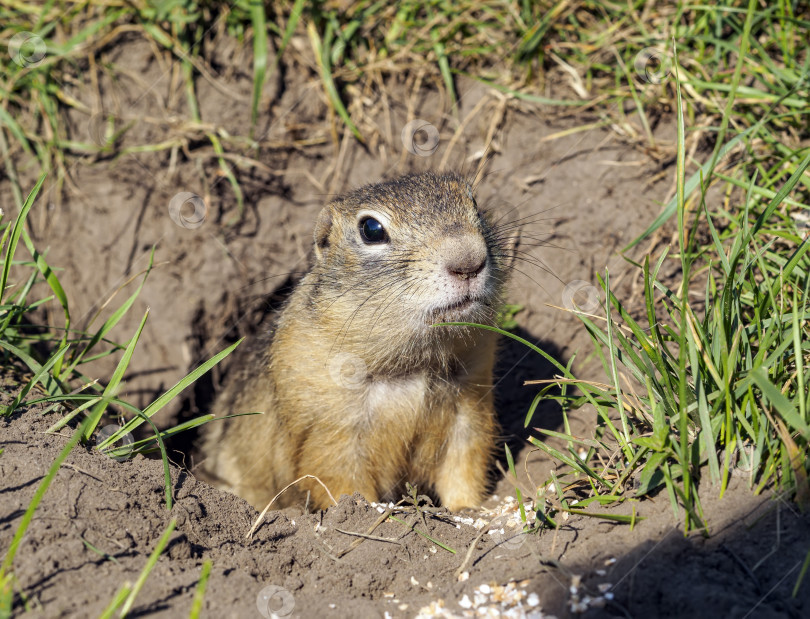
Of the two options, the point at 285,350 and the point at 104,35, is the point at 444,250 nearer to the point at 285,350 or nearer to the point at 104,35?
the point at 285,350

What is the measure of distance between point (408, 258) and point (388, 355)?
1.95 ft

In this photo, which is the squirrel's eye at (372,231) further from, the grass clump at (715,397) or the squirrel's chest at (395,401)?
the grass clump at (715,397)

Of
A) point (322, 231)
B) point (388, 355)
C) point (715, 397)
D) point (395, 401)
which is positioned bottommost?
point (395, 401)

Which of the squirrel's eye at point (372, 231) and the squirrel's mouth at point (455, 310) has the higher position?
the squirrel's eye at point (372, 231)

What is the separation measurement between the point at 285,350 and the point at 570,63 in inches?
141

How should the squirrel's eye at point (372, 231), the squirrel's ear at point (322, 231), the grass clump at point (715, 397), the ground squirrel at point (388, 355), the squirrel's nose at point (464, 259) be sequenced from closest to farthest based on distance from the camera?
1. the grass clump at point (715, 397)
2. the squirrel's nose at point (464, 259)
3. the ground squirrel at point (388, 355)
4. the squirrel's eye at point (372, 231)
5. the squirrel's ear at point (322, 231)

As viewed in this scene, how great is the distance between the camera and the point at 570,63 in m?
6.19

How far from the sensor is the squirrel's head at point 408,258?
3729 mm

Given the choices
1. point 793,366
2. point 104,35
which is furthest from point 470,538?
point 104,35

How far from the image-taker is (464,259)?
368 cm

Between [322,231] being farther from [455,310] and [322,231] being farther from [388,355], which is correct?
[455,310]

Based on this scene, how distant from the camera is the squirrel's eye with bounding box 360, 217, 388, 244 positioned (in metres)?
4.25

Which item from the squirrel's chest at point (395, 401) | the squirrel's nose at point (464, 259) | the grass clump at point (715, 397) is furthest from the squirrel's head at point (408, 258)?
the grass clump at point (715, 397)

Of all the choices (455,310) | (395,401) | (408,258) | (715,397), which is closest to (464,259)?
(455,310)
